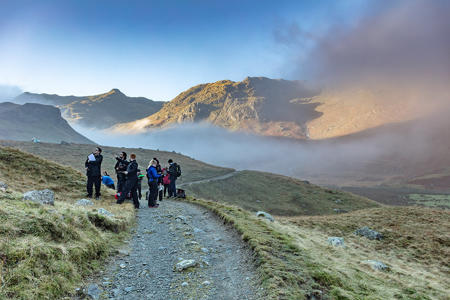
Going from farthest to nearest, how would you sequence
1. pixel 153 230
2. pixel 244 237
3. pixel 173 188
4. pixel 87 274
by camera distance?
pixel 173 188, pixel 153 230, pixel 244 237, pixel 87 274

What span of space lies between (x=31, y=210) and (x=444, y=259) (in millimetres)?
23070

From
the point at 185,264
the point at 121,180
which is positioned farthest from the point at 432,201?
the point at 185,264

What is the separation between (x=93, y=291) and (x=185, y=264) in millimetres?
2552

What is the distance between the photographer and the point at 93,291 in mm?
5746

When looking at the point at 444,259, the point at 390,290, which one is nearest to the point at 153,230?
the point at 390,290

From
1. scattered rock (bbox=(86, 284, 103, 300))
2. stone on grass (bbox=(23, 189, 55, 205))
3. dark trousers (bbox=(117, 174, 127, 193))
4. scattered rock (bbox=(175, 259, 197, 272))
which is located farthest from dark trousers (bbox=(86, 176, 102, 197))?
scattered rock (bbox=(86, 284, 103, 300))

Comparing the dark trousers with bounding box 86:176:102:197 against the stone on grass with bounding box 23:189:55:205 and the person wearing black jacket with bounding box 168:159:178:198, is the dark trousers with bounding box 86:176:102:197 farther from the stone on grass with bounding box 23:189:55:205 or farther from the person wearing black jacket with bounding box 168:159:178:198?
the person wearing black jacket with bounding box 168:159:178:198

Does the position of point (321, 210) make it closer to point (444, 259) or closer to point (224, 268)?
point (444, 259)

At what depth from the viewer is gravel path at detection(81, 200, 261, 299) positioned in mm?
6176

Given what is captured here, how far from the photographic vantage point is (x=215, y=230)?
502 inches

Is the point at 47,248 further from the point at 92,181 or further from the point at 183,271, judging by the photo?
the point at 92,181

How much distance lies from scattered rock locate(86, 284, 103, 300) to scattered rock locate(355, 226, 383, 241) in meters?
21.5

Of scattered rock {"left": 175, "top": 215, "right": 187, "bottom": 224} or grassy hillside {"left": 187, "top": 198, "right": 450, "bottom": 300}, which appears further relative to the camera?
scattered rock {"left": 175, "top": 215, "right": 187, "bottom": 224}

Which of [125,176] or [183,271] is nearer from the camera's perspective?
[183,271]
